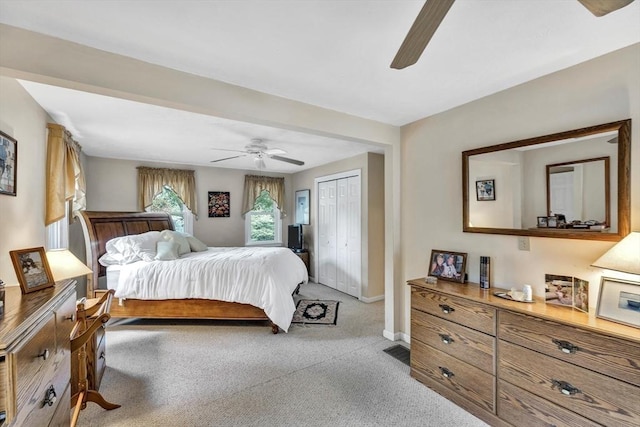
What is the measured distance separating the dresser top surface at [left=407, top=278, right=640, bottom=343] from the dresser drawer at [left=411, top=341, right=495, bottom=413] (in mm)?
500

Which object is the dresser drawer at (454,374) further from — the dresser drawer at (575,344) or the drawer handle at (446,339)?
the dresser drawer at (575,344)

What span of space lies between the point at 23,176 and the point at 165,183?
3.10 metres

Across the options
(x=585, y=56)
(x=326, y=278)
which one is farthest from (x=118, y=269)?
(x=585, y=56)

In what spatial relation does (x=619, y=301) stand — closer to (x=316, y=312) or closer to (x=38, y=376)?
(x=38, y=376)

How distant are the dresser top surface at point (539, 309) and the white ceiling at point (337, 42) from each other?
1.62 m

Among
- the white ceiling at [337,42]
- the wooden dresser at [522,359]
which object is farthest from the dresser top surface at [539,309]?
the white ceiling at [337,42]

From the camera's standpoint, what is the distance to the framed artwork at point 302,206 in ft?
20.0

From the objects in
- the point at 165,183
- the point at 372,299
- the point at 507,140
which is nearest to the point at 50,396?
the point at 507,140

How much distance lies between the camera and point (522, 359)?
5.85 feet

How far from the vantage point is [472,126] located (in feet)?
8.28

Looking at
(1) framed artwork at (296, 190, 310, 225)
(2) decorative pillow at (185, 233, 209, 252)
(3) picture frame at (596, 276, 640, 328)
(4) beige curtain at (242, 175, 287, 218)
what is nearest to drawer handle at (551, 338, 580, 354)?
(3) picture frame at (596, 276, 640, 328)

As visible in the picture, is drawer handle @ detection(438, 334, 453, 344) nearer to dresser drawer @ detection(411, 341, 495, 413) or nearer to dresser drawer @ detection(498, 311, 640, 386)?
dresser drawer @ detection(411, 341, 495, 413)

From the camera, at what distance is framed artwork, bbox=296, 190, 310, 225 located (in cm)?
611

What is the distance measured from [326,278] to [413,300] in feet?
10.6
